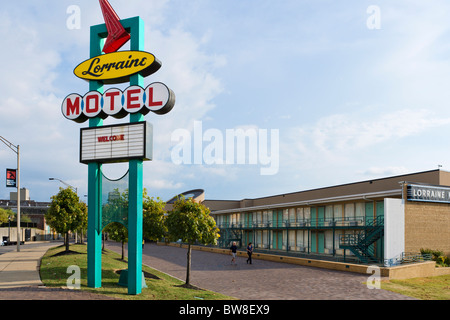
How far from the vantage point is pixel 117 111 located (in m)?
16.6

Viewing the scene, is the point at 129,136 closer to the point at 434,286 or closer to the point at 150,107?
the point at 150,107

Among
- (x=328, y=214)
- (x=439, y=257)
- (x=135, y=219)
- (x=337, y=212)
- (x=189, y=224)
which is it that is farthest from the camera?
(x=328, y=214)

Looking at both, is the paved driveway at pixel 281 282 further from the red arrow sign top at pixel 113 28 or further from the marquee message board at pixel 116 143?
the red arrow sign top at pixel 113 28

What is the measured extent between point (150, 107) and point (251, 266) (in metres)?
19.3

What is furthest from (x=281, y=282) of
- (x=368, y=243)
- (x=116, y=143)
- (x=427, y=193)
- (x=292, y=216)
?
(x=292, y=216)

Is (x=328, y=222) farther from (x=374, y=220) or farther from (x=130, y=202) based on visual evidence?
(x=130, y=202)

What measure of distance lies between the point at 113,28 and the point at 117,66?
6.07ft

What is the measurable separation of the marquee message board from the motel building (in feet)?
65.7

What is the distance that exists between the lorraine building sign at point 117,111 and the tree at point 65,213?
48.6ft

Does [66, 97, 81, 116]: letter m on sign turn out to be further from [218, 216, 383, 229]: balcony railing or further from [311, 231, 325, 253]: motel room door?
→ [311, 231, 325, 253]: motel room door

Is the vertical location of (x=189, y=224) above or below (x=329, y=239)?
above

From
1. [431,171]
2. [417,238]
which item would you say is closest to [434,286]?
[417,238]

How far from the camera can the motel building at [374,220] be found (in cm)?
2972

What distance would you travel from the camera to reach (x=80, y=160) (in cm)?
1714
